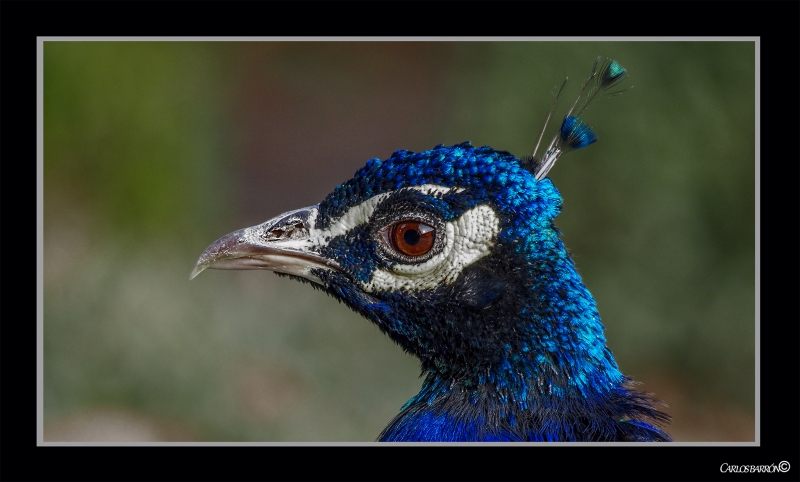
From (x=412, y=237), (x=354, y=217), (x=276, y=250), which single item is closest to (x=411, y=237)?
(x=412, y=237)

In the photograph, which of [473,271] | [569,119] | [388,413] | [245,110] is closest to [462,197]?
[473,271]

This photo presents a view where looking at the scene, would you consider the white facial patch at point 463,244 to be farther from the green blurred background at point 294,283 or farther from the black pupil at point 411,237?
the green blurred background at point 294,283

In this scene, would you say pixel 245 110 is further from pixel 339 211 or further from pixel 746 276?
pixel 339 211

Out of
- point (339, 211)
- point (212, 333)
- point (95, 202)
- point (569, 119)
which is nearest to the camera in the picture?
point (339, 211)

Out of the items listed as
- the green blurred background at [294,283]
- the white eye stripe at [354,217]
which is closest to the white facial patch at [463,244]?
the white eye stripe at [354,217]

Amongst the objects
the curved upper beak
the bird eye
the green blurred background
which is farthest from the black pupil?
the green blurred background

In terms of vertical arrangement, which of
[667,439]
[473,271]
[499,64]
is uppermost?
[499,64]

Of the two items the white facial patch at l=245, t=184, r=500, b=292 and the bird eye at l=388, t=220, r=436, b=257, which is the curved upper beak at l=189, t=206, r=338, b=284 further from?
the bird eye at l=388, t=220, r=436, b=257
